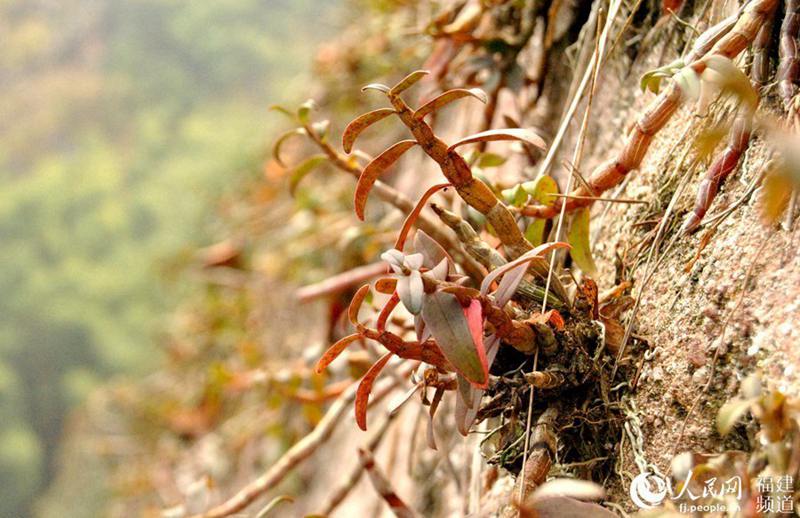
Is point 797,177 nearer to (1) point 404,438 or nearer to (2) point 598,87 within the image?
(2) point 598,87

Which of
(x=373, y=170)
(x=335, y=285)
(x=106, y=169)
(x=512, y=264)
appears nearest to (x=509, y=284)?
(x=512, y=264)

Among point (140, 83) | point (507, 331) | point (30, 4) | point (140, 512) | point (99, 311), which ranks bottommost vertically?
point (140, 512)

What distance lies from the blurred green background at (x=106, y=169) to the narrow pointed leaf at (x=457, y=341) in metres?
3.39

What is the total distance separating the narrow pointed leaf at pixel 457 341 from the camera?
41 centimetres

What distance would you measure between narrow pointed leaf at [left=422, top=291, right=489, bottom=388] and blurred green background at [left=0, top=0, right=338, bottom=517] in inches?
133

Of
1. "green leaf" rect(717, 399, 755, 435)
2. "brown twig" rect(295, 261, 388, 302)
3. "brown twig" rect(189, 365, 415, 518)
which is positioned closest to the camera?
"green leaf" rect(717, 399, 755, 435)

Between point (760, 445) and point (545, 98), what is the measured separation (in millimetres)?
602

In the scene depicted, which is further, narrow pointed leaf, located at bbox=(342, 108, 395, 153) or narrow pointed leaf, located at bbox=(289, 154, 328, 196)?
narrow pointed leaf, located at bbox=(289, 154, 328, 196)

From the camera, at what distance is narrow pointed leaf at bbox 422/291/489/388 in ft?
1.36

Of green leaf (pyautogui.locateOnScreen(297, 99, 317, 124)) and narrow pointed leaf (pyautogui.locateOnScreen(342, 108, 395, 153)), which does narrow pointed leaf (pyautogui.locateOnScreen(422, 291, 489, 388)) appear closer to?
narrow pointed leaf (pyautogui.locateOnScreen(342, 108, 395, 153))

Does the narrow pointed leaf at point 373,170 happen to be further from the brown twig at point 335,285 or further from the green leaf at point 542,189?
the brown twig at point 335,285

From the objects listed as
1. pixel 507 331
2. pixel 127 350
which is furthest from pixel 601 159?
pixel 127 350

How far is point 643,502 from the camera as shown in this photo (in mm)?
428

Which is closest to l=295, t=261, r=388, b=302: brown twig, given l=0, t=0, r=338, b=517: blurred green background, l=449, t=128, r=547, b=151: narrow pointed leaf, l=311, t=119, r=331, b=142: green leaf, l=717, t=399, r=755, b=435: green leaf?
l=311, t=119, r=331, b=142: green leaf
